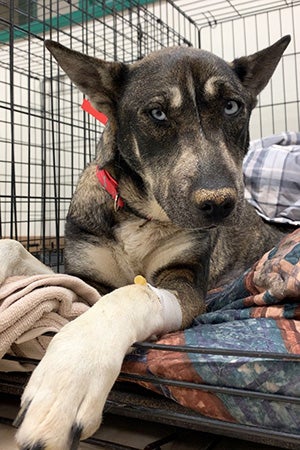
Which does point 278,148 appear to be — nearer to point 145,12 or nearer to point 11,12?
point 145,12

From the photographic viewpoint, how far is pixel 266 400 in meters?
0.77

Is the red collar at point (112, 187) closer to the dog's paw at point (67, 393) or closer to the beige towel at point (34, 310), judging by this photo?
the beige towel at point (34, 310)

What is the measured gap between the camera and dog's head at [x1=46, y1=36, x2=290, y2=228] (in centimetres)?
111

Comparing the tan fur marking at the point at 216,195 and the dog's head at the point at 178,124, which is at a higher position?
the dog's head at the point at 178,124

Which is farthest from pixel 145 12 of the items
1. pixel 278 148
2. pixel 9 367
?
pixel 9 367

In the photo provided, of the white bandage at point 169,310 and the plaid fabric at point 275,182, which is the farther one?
the plaid fabric at point 275,182

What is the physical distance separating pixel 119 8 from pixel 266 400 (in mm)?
2510

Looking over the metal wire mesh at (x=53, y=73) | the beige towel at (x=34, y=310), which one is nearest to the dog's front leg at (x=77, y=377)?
the beige towel at (x=34, y=310)

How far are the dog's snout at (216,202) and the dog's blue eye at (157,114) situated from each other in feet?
0.94

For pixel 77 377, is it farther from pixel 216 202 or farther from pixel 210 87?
pixel 210 87

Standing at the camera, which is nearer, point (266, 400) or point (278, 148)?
point (266, 400)

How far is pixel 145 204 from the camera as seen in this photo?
1410mm

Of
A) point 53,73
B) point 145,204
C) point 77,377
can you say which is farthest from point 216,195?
point 53,73

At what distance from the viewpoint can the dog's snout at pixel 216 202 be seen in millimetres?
1043
